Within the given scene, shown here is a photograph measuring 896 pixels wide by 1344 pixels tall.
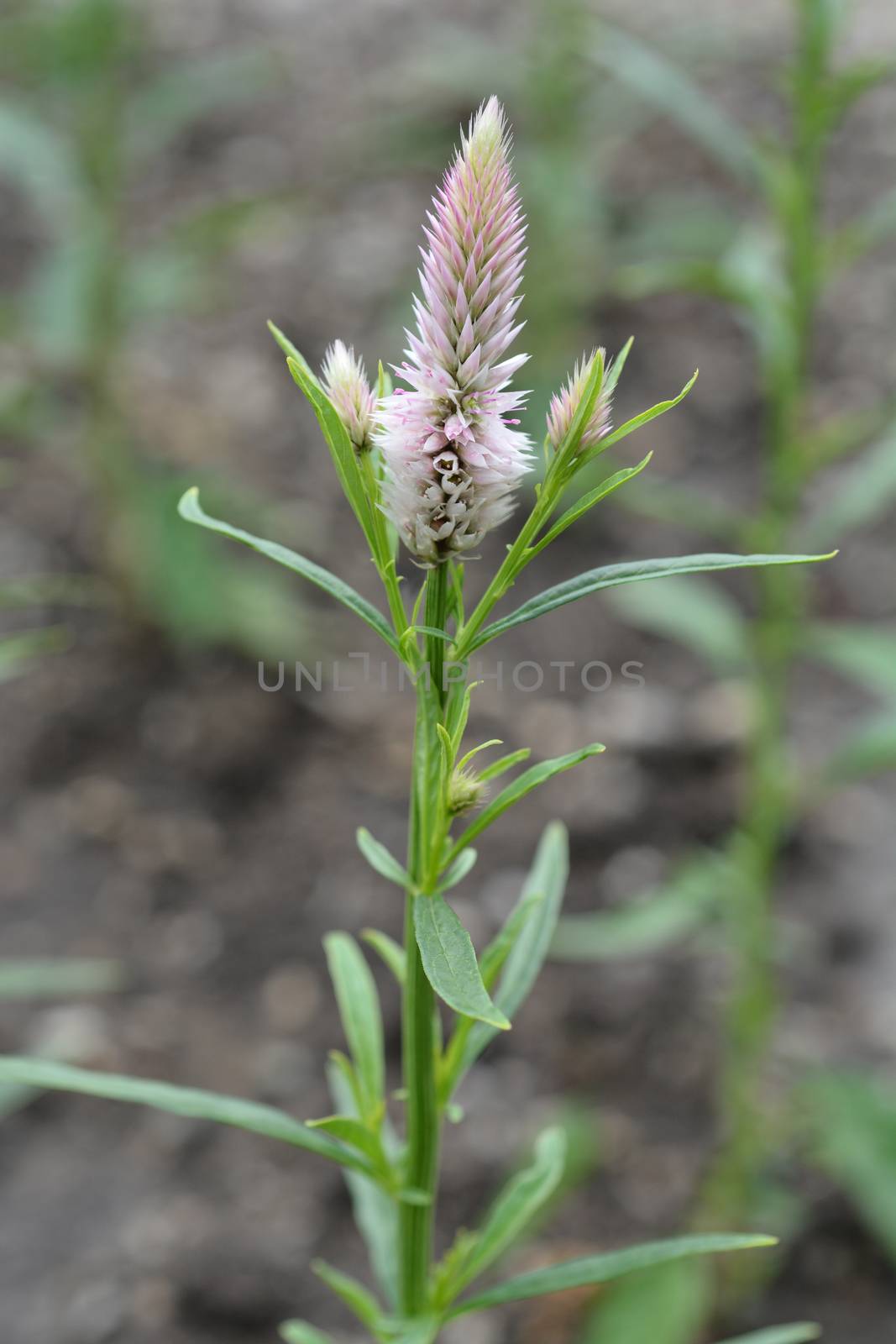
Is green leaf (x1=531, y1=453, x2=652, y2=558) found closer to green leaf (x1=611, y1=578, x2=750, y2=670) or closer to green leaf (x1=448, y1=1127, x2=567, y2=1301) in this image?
A: green leaf (x1=448, y1=1127, x2=567, y2=1301)

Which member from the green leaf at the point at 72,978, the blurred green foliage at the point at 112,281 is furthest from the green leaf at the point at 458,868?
the blurred green foliage at the point at 112,281

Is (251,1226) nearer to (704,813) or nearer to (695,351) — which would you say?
(704,813)

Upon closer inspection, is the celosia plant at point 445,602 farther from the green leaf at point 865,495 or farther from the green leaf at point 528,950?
the green leaf at point 865,495

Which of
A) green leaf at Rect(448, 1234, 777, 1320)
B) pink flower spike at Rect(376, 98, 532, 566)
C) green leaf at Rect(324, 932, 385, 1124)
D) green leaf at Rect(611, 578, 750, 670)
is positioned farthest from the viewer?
green leaf at Rect(611, 578, 750, 670)

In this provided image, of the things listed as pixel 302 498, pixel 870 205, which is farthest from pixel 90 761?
pixel 870 205

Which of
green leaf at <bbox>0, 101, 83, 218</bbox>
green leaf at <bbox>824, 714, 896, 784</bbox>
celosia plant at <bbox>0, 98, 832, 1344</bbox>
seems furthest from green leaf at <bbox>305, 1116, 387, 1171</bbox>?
green leaf at <bbox>0, 101, 83, 218</bbox>

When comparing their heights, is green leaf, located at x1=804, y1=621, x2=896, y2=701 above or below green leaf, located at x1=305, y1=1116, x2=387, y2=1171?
above
